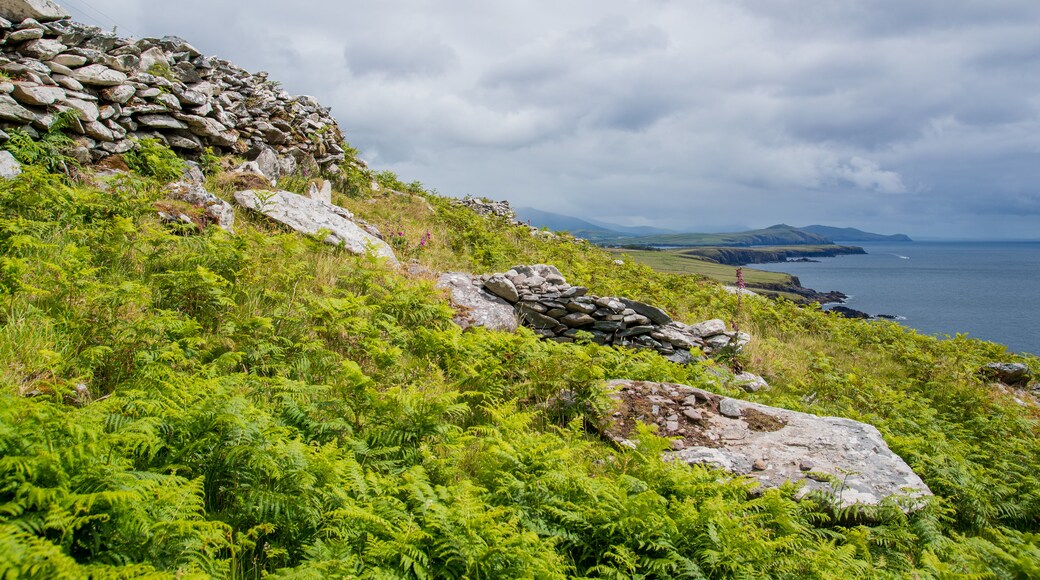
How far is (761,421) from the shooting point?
251 inches

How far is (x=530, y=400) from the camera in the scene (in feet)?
21.2

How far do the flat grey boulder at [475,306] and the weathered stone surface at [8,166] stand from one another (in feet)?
22.7

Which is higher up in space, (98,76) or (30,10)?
(30,10)

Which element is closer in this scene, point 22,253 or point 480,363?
point 22,253

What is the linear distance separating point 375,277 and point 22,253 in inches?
170

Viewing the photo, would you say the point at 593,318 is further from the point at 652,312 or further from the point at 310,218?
the point at 310,218

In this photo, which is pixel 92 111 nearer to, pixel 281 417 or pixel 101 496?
pixel 281 417

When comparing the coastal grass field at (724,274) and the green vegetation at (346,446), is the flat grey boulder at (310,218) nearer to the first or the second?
the green vegetation at (346,446)

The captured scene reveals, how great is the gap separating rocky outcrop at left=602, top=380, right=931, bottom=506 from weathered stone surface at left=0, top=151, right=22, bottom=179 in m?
9.79

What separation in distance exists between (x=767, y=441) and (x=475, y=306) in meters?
5.61

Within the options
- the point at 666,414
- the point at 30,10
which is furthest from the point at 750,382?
the point at 30,10

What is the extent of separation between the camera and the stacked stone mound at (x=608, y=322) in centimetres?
976

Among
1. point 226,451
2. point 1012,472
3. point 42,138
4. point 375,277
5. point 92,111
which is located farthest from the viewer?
point 92,111

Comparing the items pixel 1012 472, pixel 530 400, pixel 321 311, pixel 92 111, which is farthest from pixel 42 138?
pixel 1012 472
